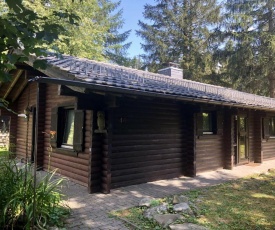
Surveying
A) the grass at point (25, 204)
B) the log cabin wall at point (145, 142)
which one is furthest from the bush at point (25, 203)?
the log cabin wall at point (145, 142)

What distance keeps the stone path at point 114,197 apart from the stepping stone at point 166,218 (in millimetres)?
535

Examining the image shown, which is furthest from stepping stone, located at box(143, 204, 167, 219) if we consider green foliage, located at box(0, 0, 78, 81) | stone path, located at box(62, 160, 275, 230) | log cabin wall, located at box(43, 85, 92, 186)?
green foliage, located at box(0, 0, 78, 81)

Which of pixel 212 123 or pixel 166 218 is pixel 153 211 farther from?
pixel 212 123

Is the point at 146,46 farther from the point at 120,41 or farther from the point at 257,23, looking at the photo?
the point at 257,23

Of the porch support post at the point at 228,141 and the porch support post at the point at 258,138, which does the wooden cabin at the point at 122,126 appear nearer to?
the porch support post at the point at 228,141

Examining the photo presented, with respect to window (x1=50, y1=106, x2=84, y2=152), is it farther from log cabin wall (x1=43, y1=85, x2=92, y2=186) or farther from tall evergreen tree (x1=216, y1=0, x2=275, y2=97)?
tall evergreen tree (x1=216, y1=0, x2=275, y2=97)

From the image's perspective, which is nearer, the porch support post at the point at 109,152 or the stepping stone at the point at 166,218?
the stepping stone at the point at 166,218

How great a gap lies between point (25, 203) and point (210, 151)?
5957 millimetres

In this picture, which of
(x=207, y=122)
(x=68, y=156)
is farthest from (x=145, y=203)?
(x=207, y=122)

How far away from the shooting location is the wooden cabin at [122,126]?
5.17m

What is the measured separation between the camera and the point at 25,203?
345 centimetres

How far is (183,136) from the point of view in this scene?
7.20 metres

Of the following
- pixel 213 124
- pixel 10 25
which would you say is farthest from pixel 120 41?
pixel 10 25

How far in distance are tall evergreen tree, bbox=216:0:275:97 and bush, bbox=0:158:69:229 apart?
16965 millimetres
